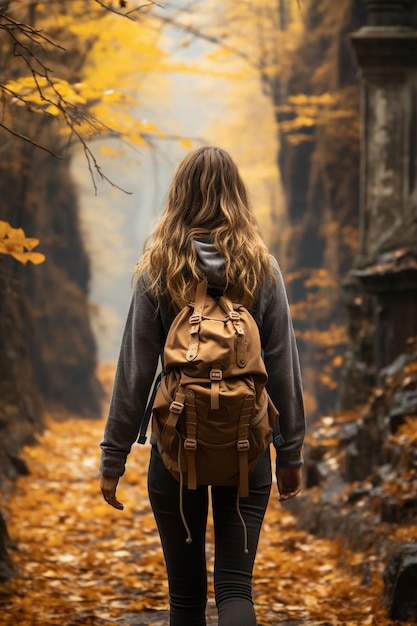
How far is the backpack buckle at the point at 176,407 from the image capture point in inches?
114

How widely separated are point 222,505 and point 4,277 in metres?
3.52

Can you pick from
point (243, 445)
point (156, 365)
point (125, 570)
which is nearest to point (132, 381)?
point (156, 365)

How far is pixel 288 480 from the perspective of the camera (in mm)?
3309

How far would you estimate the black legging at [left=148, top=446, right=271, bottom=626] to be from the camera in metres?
3.03

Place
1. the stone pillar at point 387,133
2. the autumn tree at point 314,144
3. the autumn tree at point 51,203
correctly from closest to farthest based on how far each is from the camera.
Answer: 1. the autumn tree at point 51,203
2. the stone pillar at point 387,133
3. the autumn tree at point 314,144

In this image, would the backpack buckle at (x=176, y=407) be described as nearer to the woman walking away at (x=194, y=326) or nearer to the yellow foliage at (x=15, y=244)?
the woman walking away at (x=194, y=326)

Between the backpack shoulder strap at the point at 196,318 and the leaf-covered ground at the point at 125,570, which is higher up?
the backpack shoulder strap at the point at 196,318

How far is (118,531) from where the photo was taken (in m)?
8.42

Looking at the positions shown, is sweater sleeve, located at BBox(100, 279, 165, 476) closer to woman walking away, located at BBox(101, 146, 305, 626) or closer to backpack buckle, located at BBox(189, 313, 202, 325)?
woman walking away, located at BBox(101, 146, 305, 626)

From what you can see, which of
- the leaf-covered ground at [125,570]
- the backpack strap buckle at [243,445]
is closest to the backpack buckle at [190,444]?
the backpack strap buckle at [243,445]

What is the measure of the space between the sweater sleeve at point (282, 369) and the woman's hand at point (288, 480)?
3 cm

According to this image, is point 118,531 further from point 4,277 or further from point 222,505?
point 222,505

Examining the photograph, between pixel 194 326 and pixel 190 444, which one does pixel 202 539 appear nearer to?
pixel 190 444

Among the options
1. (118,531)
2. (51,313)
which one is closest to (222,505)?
(118,531)
